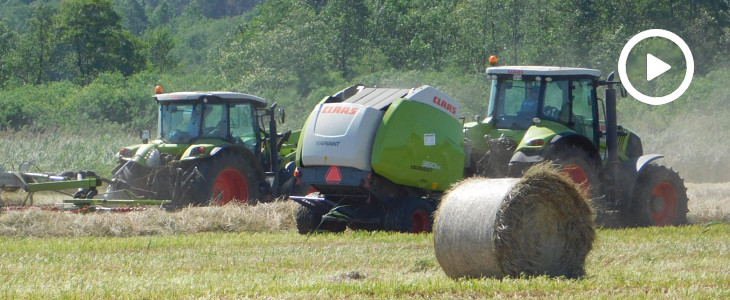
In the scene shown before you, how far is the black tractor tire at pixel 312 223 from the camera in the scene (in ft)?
41.8

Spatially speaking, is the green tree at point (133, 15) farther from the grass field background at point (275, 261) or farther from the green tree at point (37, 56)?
the grass field background at point (275, 261)

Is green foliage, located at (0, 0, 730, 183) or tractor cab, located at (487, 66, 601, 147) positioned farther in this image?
green foliage, located at (0, 0, 730, 183)

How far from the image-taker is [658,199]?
14.0 metres

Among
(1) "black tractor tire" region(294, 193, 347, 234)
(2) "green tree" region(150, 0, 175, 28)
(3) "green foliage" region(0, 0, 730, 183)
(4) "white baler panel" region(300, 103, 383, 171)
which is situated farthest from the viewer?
(2) "green tree" region(150, 0, 175, 28)

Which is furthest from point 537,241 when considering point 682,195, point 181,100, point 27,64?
point 27,64

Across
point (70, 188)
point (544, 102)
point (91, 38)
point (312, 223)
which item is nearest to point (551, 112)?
point (544, 102)

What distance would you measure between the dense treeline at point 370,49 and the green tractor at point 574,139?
1401 centimetres

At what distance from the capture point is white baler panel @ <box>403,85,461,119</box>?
1226 centimetres

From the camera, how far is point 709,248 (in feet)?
33.7

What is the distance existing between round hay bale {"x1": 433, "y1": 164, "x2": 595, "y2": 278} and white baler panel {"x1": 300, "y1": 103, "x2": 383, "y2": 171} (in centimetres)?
320

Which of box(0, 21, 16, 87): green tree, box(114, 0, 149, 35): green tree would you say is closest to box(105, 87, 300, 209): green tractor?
box(0, 21, 16, 87): green tree

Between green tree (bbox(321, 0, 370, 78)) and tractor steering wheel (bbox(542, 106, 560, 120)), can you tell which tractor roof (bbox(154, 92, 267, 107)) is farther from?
green tree (bbox(321, 0, 370, 78))

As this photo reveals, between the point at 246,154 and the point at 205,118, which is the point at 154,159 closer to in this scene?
the point at 205,118

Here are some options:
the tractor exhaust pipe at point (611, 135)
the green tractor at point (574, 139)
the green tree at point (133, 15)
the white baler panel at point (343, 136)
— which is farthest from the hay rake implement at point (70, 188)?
the green tree at point (133, 15)
